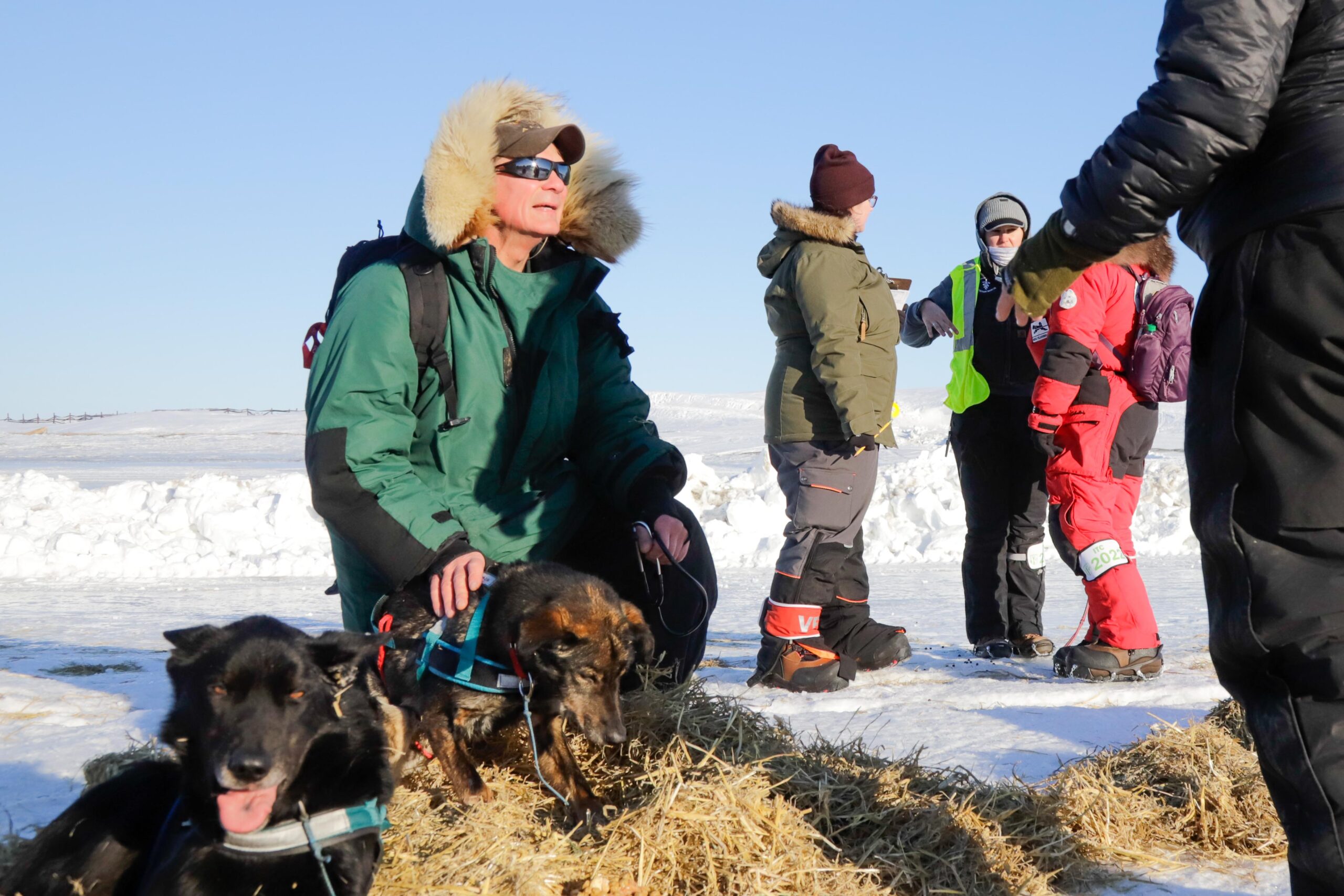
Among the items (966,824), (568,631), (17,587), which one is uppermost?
(568,631)

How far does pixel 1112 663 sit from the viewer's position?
5.28m

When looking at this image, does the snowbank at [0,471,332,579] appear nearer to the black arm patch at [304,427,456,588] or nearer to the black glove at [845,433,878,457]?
the black glove at [845,433,878,457]

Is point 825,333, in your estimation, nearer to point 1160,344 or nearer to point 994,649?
point 1160,344

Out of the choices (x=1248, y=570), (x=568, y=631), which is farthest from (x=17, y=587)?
(x=1248, y=570)

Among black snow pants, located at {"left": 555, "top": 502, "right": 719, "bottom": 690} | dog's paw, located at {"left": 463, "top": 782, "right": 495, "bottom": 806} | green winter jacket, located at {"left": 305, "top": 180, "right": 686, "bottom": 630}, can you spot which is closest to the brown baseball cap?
green winter jacket, located at {"left": 305, "top": 180, "right": 686, "bottom": 630}

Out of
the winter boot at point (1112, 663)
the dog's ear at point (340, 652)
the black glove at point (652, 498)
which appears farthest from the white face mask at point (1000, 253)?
the dog's ear at point (340, 652)

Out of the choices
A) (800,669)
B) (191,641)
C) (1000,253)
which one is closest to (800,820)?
(191,641)

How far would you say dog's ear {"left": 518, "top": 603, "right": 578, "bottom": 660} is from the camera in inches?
124

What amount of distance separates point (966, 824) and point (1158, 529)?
937 centimetres

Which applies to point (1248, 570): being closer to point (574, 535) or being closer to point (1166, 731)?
point (1166, 731)

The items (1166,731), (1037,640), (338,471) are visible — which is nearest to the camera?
(338,471)

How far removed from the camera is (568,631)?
318cm

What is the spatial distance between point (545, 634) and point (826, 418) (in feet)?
9.38

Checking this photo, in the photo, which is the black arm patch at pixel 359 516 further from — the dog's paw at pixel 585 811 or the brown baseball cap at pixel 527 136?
the brown baseball cap at pixel 527 136
